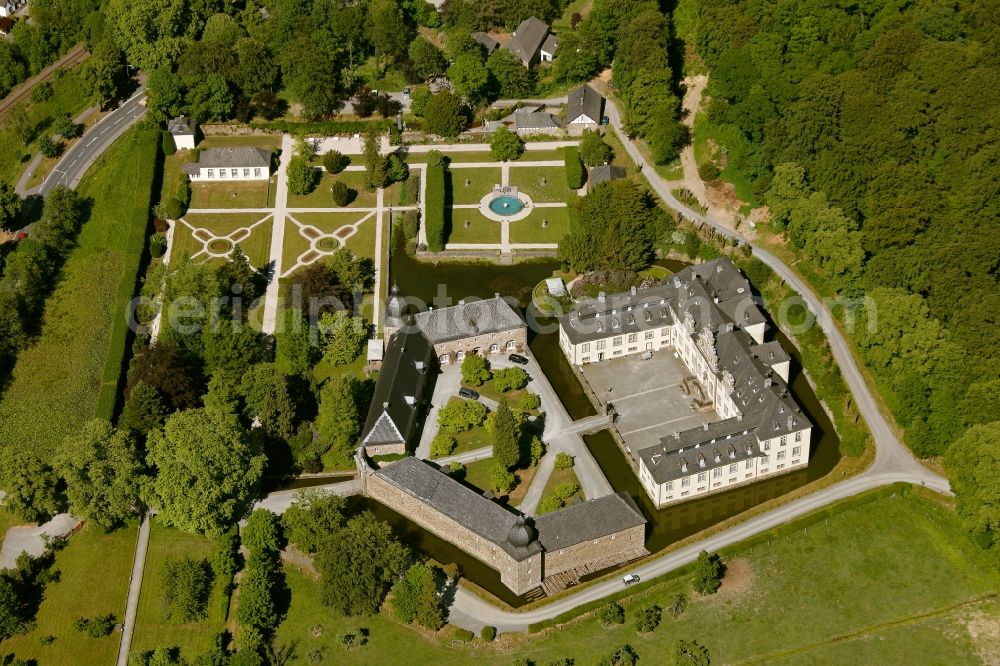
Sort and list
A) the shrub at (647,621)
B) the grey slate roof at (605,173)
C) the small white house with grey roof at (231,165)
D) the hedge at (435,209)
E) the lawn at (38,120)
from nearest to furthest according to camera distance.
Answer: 1. the shrub at (647,621)
2. the hedge at (435,209)
3. the grey slate roof at (605,173)
4. the small white house with grey roof at (231,165)
5. the lawn at (38,120)

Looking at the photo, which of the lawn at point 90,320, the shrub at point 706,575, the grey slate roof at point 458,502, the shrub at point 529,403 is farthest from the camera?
the lawn at point 90,320

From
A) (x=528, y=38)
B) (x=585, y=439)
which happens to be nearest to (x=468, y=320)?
(x=585, y=439)

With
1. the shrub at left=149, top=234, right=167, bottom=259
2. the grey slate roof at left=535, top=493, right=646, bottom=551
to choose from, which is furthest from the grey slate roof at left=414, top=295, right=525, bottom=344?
the shrub at left=149, top=234, right=167, bottom=259

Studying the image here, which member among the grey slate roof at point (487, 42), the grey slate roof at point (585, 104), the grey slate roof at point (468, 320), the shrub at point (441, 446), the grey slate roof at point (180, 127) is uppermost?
the grey slate roof at point (487, 42)

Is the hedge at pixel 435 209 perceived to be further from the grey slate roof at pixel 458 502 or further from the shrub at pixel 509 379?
the grey slate roof at pixel 458 502

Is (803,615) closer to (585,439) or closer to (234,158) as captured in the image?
(585,439)

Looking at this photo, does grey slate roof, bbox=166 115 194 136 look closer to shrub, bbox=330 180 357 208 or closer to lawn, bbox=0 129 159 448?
lawn, bbox=0 129 159 448

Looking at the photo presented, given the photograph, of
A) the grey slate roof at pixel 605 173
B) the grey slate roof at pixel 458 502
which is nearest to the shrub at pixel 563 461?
the grey slate roof at pixel 458 502
